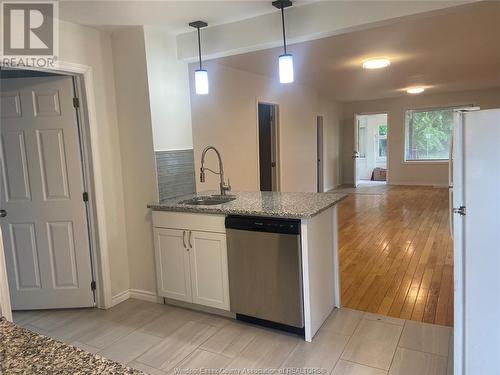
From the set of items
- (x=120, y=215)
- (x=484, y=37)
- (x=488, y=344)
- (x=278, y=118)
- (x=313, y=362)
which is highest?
(x=484, y=37)

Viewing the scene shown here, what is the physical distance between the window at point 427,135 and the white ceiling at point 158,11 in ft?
26.9

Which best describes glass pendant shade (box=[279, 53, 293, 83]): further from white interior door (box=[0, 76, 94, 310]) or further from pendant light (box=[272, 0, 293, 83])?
white interior door (box=[0, 76, 94, 310])

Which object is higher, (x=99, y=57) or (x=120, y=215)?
(x=99, y=57)

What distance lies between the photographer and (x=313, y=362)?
7.24 ft

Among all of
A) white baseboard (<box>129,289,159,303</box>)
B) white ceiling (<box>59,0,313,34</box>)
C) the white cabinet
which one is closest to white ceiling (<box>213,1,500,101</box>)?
white ceiling (<box>59,0,313,34</box>)

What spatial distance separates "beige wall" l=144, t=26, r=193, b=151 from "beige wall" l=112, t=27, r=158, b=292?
0.19 ft

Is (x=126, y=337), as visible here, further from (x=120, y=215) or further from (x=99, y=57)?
(x=99, y=57)

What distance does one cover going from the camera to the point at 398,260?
3.93 m

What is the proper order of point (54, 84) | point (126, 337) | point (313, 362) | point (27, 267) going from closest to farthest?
point (313, 362) → point (126, 337) → point (54, 84) → point (27, 267)

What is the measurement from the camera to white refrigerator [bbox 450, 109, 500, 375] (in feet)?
5.02

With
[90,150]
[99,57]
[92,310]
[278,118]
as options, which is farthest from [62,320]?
[278,118]

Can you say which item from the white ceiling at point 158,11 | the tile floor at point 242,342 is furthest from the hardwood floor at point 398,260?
the white ceiling at point 158,11

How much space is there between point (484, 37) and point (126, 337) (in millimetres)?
4672

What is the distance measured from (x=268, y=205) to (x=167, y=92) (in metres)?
1.36
